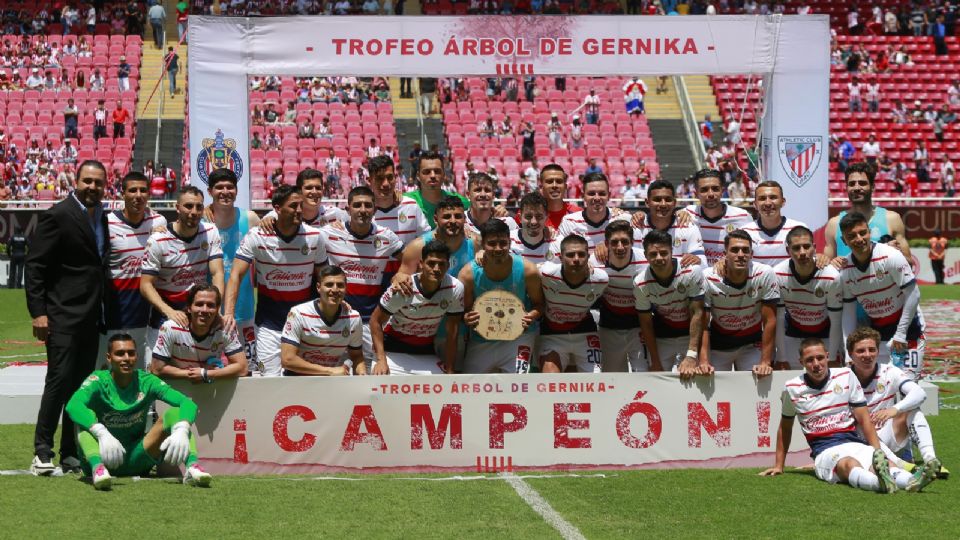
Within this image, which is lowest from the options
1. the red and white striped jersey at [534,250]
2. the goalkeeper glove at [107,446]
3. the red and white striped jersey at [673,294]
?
the goalkeeper glove at [107,446]

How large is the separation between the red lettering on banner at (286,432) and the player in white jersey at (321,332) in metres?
0.30

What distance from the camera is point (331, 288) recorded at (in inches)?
344

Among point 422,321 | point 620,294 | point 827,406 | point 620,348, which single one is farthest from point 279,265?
point 827,406

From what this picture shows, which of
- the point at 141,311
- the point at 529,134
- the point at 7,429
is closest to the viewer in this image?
the point at 141,311

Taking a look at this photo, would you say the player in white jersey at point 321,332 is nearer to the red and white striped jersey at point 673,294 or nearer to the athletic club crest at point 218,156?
the red and white striped jersey at point 673,294

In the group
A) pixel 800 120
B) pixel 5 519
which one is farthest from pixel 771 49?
pixel 5 519

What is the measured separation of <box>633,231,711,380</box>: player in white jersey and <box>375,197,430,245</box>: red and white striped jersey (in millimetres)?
1758

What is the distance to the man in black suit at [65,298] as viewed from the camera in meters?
8.38

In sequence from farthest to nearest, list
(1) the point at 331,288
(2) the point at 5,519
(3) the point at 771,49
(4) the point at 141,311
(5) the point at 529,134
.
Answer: (5) the point at 529,134 → (3) the point at 771,49 → (4) the point at 141,311 → (1) the point at 331,288 → (2) the point at 5,519

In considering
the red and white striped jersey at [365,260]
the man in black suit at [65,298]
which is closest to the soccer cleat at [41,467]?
the man in black suit at [65,298]

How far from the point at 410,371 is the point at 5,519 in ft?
10.8

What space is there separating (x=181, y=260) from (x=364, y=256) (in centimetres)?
132

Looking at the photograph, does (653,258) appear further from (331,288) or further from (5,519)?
(5,519)

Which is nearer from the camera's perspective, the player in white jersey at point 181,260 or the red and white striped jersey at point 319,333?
the red and white striped jersey at point 319,333
